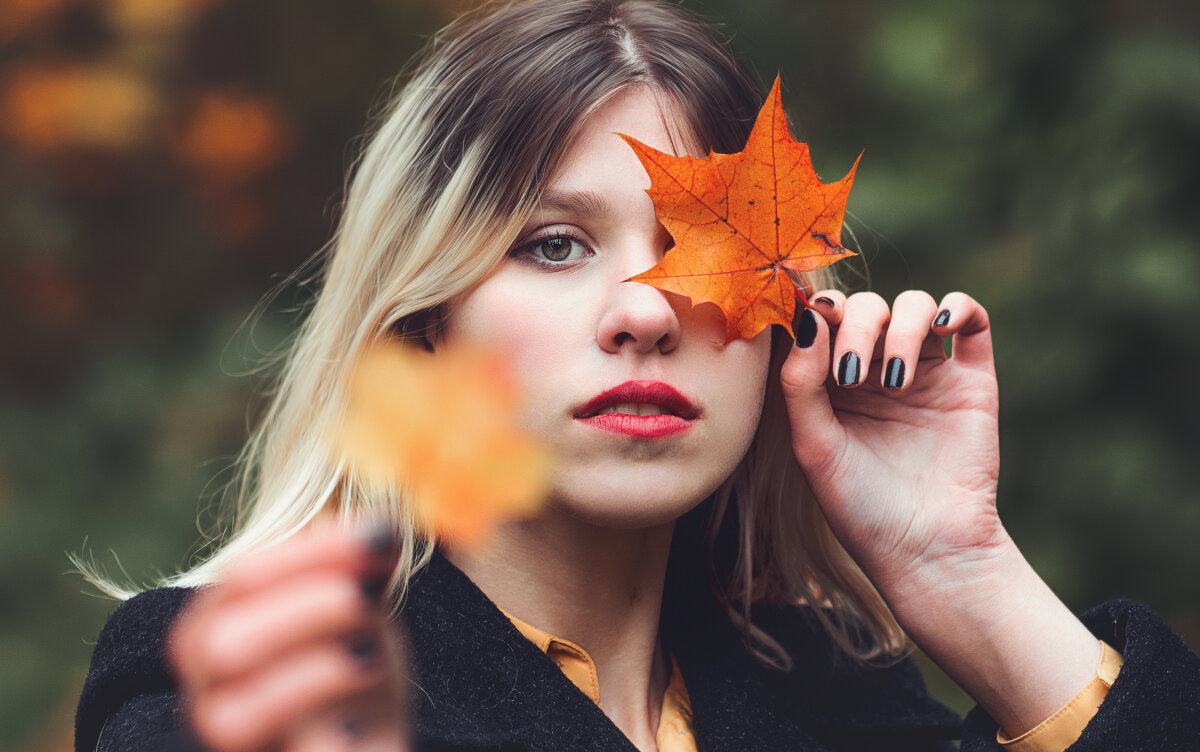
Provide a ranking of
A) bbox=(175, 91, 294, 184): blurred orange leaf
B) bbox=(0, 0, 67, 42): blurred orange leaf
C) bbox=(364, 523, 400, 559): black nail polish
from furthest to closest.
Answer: bbox=(175, 91, 294, 184): blurred orange leaf → bbox=(0, 0, 67, 42): blurred orange leaf → bbox=(364, 523, 400, 559): black nail polish

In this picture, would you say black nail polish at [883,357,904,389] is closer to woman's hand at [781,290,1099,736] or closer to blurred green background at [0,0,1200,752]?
woman's hand at [781,290,1099,736]

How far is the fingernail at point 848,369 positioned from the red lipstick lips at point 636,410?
35 cm

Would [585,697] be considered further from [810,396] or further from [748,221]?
[748,221]

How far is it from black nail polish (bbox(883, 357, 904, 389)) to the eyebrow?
0.58 metres

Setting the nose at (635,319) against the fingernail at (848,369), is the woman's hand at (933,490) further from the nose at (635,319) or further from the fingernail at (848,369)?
the nose at (635,319)

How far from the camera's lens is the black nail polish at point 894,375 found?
176 centimetres

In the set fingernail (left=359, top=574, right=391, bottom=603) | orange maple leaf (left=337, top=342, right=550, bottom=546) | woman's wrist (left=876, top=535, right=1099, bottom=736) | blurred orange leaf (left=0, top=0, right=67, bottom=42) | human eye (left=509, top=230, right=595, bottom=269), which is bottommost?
woman's wrist (left=876, top=535, right=1099, bottom=736)

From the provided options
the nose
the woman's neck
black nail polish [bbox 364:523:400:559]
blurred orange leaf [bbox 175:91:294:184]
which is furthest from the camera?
blurred orange leaf [bbox 175:91:294:184]

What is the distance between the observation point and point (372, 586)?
0.84 metres

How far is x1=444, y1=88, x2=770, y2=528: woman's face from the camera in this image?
60.4 inches

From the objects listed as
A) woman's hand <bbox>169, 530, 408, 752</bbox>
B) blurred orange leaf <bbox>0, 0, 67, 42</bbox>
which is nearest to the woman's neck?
woman's hand <bbox>169, 530, 408, 752</bbox>

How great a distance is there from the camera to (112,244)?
12.8 ft

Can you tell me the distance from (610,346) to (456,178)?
0.40 meters

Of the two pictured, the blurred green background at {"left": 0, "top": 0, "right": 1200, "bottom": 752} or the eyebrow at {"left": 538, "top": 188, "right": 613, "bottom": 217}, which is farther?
the blurred green background at {"left": 0, "top": 0, "right": 1200, "bottom": 752}
